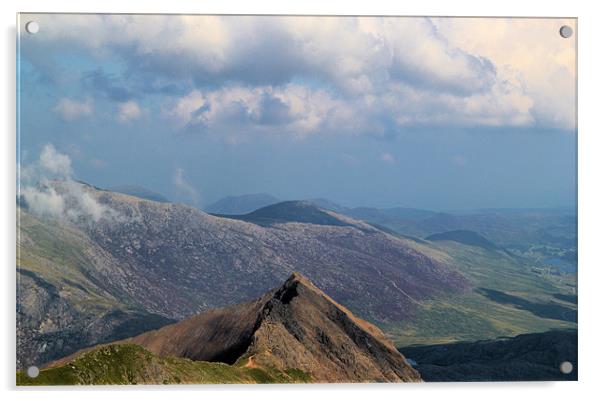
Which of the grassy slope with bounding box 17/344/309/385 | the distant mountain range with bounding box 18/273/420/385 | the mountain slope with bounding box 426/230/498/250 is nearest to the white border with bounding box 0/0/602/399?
the grassy slope with bounding box 17/344/309/385

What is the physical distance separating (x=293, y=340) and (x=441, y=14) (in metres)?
13.5

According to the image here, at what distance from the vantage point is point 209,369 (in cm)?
2227

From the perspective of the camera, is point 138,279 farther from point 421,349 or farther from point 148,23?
point 148,23

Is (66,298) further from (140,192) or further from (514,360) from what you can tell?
(514,360)

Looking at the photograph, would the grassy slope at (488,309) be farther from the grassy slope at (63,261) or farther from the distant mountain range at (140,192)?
the grassy slope at (63,261)

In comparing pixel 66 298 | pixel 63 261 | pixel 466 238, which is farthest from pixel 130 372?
pixel 466 238

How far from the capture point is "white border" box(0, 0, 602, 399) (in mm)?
21797

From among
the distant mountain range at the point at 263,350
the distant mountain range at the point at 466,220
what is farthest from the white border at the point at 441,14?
the distant mountain range at the point at 466,220

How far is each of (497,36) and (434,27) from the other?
2.62 m

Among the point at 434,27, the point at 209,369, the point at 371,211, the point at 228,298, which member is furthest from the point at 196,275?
the point at 434,27

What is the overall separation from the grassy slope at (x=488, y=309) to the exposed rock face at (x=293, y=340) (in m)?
17.8

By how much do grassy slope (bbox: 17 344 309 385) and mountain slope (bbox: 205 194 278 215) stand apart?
17.1m

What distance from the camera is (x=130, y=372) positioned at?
21.5 metres

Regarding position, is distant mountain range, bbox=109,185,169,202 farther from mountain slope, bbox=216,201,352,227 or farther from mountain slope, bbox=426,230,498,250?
mountain slope, bbox=426,230,498,250
